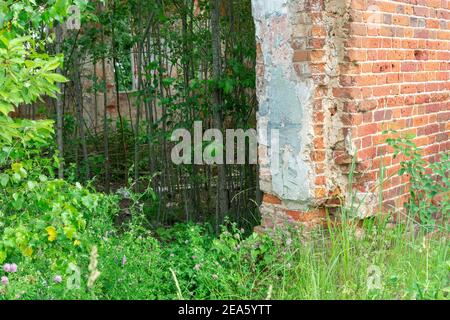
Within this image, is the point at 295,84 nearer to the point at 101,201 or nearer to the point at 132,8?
the point at 101,201

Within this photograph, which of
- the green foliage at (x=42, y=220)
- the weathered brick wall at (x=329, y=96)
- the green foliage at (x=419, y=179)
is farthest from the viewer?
the green foliage at (x=419, y=179)

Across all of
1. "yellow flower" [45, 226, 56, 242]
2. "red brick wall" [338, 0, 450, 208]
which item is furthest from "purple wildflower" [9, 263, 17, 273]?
"red brick wall" [338, 0, 450, 208]

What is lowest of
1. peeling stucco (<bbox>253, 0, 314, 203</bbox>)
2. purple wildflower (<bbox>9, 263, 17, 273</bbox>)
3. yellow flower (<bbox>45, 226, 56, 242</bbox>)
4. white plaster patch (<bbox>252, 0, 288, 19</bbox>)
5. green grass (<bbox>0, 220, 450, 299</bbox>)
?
green grass (<bbox>0, 220, 450, 299</bbox>)

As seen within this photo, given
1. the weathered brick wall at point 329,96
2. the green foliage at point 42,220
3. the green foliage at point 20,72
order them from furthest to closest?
the weathered brick wall at point 329,96 → the green foliage at point 42,220 → the green foliage at point 20,72

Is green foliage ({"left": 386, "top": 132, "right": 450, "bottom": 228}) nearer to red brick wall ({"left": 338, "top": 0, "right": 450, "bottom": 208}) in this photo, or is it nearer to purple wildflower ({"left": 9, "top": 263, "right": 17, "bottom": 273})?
red brick wall ({"left": 338, "top": 0, "right": 450, "bottom": 208})

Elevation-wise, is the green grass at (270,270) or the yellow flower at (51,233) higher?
the yellow flower at (51,233)

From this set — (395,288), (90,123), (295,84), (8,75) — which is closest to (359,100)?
(295,84)

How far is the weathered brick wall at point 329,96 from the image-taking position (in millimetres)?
4379

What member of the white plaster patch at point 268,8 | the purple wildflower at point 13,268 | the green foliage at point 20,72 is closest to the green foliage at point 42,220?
the purple wildflower at point 13,268

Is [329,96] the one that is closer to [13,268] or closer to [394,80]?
[394,80]

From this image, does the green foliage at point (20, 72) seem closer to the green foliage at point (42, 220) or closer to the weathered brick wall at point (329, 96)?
the green foliage at point (42, 220)

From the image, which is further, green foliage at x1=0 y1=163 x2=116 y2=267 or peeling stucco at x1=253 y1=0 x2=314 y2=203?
peeling stucco at x1=253 y1=0 x2=314 y2=203

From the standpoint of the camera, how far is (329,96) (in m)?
4.45

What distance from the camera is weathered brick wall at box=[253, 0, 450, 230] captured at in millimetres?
4379
